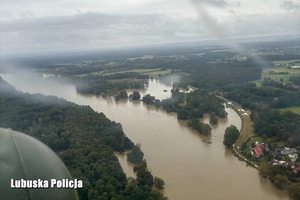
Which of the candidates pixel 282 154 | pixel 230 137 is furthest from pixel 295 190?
pixel 230 137

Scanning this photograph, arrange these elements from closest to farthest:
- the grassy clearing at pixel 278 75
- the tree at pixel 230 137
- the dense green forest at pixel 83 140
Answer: the dense green forest at pixel 83 140, the tree at pixel 230 137, the grassy clearing at pixel 278 75

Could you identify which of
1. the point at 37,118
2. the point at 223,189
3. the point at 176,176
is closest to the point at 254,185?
the point at 223,189

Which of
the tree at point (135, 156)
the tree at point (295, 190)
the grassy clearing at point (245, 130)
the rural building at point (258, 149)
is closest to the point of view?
the tree at point (295, 190)

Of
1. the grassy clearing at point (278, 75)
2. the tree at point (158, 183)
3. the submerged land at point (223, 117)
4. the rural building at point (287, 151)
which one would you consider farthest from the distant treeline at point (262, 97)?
the tree at point (158, 183)

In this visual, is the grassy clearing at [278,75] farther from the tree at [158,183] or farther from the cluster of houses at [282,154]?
the tree at [158,183]

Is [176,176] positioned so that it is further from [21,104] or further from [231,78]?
[231,78]
